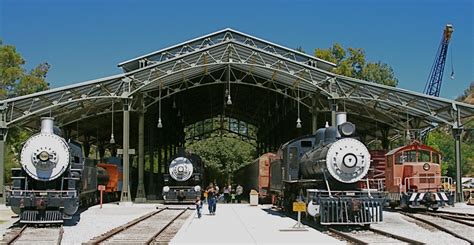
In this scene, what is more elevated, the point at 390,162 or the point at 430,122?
the point at 430,122

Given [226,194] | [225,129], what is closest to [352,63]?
[225,129]

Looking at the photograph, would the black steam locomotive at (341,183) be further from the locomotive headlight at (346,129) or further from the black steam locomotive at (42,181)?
the black steam locomotive at (42,181)

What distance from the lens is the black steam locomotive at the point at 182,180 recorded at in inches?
1235

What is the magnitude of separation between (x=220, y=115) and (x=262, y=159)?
2583 cm

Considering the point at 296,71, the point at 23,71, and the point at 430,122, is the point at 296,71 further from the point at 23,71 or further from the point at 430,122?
the point at 23,71

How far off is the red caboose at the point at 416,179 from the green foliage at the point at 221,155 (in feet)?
104

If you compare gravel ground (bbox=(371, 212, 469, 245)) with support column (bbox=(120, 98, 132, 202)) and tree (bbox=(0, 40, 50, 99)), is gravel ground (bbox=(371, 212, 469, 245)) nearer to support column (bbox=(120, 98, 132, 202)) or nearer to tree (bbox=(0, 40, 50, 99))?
support column (bbox=(120, 98, 132, 202))

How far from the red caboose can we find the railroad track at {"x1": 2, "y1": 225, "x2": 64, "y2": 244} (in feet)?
47.0

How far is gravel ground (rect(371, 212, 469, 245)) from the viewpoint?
14742 mm

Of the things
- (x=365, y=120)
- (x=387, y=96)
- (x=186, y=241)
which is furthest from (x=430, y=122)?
(x=186, y=241)

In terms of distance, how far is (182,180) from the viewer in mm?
31656

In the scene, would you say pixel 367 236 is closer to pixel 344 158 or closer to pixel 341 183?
pixel 341 183

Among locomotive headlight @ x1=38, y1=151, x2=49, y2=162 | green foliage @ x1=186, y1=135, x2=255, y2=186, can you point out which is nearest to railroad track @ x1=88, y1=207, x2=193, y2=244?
locomotive headlight @ x1=38, y1=151, x2=49, y2=162

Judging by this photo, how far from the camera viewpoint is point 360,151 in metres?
17.5
